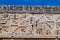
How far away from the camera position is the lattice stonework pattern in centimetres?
368

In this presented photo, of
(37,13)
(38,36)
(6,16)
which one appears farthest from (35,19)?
(6,16)

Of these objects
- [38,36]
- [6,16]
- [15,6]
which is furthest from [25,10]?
[38,36]

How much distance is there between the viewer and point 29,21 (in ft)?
12.2

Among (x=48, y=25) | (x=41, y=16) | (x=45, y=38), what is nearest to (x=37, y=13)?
(x=41, y=16)

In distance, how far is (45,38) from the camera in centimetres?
367

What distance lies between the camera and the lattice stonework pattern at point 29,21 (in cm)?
368

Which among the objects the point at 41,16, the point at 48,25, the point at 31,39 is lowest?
the point at 31,39

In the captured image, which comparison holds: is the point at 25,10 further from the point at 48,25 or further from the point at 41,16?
the point at 48,25

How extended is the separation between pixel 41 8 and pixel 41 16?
0.20 meters

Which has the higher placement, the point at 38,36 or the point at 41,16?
the point at 41,16

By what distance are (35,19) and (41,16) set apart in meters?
0.17

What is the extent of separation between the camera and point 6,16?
374 centimetres

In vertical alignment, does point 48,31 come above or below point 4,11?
below

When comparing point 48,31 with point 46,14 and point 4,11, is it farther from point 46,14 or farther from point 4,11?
point 4,11
